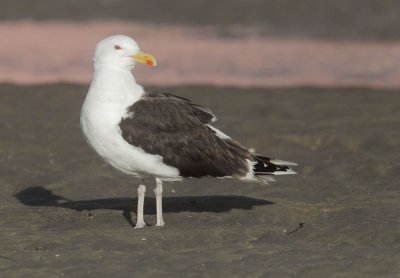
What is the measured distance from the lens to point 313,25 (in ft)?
114

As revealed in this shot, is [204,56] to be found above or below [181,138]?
above

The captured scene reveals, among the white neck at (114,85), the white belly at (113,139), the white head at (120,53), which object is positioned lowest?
the white belly at (113,139)

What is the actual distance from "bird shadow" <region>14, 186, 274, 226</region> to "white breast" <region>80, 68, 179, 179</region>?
0.77 m

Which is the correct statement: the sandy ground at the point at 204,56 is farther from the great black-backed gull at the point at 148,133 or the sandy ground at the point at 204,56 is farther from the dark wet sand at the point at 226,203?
the great black-backed gull at the point at 148,133

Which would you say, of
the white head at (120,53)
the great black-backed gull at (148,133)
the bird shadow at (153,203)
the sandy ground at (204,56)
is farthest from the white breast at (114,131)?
the sandy ground at (204,56)

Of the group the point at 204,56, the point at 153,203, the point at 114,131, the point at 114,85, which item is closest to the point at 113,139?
the point at 114,131

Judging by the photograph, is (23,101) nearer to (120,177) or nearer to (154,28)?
(120,177)

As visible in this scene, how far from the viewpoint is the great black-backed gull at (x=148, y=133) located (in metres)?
11.0

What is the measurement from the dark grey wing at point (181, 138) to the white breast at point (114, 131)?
7 centimetres

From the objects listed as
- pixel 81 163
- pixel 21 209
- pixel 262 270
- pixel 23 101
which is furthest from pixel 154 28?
pixel 262 270

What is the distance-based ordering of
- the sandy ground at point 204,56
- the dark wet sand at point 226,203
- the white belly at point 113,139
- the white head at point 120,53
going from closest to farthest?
the dark wet sand at point 226,203
the white belly at point 113,139
the white head at point 120,53
the sandy ground at point 204,56

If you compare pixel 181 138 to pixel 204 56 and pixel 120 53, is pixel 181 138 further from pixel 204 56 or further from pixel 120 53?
pixel 204 56

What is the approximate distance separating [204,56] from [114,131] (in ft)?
67.4

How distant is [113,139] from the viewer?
10.9 m
